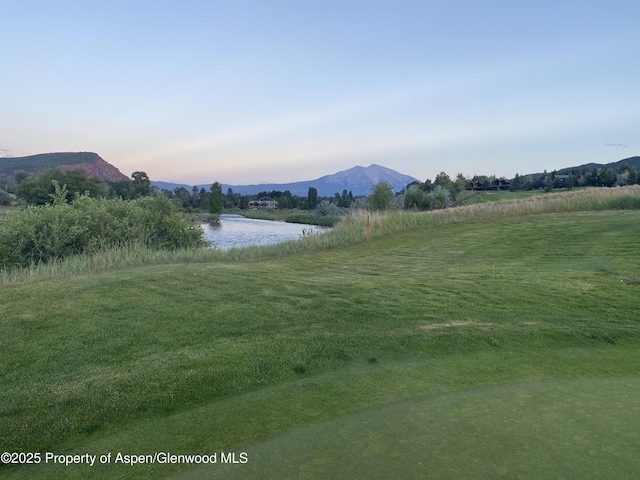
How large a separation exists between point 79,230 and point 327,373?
10.4 meters

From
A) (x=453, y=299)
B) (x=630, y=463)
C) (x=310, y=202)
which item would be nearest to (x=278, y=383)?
(x=630, y=463)

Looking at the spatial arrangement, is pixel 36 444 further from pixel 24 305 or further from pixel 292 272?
A: pixel 292 272

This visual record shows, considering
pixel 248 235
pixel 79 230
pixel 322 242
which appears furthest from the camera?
pixel 248 235

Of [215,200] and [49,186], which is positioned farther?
[215,200]

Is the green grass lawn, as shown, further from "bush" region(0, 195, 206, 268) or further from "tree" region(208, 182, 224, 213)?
"tree" region(208, 182, 224, 213)

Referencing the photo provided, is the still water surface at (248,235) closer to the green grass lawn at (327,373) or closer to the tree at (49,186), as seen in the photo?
the green grass lawn at (327,373)

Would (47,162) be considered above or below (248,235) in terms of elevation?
above

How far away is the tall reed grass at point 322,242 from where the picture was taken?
8992 millimetres

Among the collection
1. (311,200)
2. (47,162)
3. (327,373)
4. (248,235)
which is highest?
(47,162)

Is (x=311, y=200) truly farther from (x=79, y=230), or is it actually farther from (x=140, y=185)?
(x=79, y=230)

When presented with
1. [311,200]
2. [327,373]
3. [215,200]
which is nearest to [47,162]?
[215,200]

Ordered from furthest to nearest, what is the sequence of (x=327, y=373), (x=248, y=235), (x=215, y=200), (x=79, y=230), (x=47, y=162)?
(x=47, y=162) → (x=215, y=200) → (x=248, y=235) → (x=79, y=230) → (x=327, y=373)

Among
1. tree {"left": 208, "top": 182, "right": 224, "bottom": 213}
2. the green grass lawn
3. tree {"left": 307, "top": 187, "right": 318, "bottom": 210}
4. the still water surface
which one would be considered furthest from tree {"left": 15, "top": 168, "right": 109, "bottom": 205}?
tree {"left": 307, "top": 187, "right": 318, "bottom": 210}

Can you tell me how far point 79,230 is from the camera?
454 inches
